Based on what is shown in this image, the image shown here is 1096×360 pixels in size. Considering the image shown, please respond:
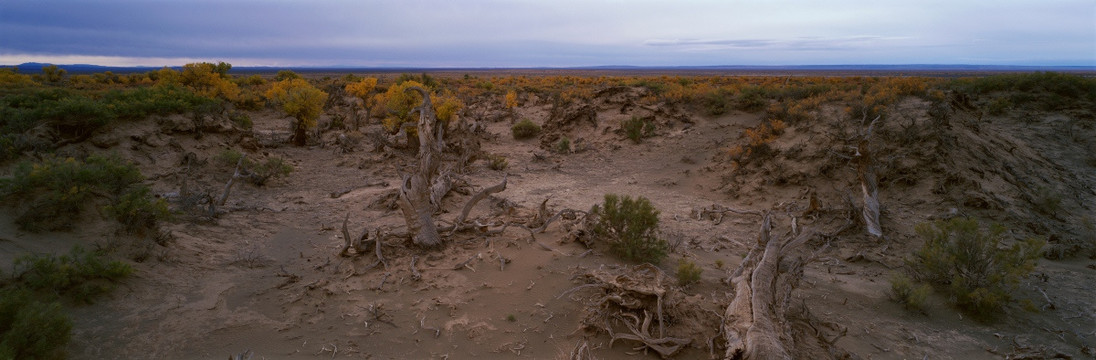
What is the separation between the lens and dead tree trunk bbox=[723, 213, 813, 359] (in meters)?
3.43

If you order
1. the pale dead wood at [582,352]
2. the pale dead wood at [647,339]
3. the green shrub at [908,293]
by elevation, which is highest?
the pale dead wood at [647,339]

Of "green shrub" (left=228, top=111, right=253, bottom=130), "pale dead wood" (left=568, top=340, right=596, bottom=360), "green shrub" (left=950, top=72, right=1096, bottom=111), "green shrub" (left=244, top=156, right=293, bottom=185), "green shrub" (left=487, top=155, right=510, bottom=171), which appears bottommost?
"pale dead wood" (left=568, top=340, right=596, bottom=360)

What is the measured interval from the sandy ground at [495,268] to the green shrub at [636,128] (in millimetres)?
3867

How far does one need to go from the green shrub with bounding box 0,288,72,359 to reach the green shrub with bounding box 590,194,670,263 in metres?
5.51

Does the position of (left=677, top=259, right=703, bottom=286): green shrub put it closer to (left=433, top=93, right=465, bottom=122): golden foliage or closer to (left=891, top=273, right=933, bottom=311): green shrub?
(left=891, top=273, right=933, bottom=311): green shrub

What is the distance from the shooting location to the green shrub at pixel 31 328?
352cm

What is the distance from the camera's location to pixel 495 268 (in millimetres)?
5949

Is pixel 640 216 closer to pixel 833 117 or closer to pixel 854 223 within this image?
pixel 854 223

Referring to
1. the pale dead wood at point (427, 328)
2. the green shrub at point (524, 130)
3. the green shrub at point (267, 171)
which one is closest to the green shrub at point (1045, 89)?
the green shrub at point (524, 130)

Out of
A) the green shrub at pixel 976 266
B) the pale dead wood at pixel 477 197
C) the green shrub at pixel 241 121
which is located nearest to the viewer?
the green shrub at pixel 976 266

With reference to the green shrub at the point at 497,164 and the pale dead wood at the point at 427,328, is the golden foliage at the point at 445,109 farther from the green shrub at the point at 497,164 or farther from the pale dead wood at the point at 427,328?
the pale dead wood at the point at 427,328

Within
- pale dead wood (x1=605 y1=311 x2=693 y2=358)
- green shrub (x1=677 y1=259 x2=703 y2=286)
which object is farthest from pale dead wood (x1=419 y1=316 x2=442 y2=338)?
green shrub (x1=677 y1=259 x2=703 y2=286)

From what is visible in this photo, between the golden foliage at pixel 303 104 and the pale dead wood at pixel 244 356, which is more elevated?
the golden foliage at pixel 303 104

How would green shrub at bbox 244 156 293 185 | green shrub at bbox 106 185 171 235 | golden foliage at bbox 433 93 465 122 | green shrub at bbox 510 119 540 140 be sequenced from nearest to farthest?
green shrub at bbox 106 185 171 235
green shrub at bbox 244 156 293 185
golden foliage at bbox 433 93 465 122
green shrub at bbox 510 119 540 140
